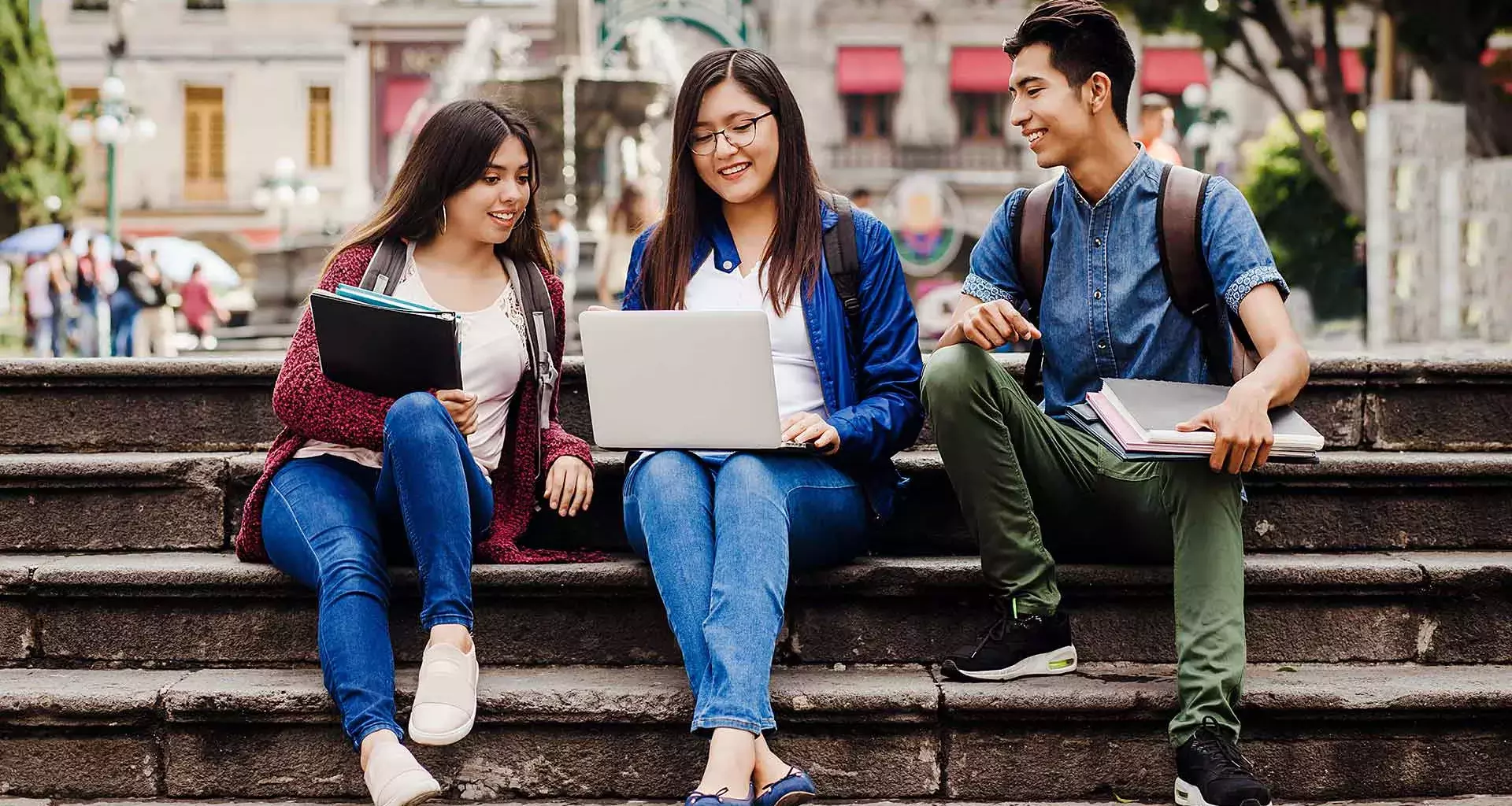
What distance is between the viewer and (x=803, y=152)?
11.9 feet

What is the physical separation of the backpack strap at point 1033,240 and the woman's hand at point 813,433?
617mm

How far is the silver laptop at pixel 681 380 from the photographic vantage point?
10.3ft

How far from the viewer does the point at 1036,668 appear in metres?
3.34

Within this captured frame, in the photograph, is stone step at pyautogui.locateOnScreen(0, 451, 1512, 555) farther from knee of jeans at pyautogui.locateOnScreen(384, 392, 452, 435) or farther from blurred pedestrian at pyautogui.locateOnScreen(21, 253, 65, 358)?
blurred pedestrian at pyautogui.locateOnScreen(21, 253, 65, 358)

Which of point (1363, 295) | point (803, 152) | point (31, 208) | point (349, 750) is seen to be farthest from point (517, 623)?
point (31, 208)

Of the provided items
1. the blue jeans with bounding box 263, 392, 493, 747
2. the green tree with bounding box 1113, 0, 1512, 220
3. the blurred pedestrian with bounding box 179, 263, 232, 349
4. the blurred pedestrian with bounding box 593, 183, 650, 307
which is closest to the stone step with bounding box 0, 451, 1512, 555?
the blue jeans with bounding box 263, 392, 493, 747

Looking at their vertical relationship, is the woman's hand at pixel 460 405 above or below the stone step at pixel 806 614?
above

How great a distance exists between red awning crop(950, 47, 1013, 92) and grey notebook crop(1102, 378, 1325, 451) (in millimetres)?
32337

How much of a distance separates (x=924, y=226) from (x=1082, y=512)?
14.7 m

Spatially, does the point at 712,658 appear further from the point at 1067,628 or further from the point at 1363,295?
the point at 1363,295

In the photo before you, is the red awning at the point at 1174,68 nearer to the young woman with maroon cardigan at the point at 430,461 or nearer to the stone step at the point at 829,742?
the young woman with maroon cardigan at the point at 430,461

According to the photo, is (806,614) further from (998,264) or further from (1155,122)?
(1155,122)

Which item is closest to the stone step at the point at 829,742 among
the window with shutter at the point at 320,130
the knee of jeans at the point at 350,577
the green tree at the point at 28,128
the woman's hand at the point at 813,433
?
the knee of jeans at the point at 350,577

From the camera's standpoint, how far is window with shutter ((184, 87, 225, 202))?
35.2 m
